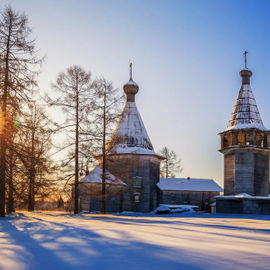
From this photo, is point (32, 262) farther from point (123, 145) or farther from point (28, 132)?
point (123, 145)

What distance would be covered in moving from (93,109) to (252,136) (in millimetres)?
19081

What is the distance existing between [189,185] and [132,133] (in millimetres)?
11893

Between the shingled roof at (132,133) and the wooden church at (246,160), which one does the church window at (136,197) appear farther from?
the wooden church at (246,160)

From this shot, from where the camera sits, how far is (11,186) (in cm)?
1620

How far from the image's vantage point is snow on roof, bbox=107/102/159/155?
37.3 metres

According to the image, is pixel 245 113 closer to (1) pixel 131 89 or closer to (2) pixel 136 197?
(1) pixel 131 89

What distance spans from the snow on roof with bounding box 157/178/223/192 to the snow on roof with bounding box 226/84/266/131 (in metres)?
10.8

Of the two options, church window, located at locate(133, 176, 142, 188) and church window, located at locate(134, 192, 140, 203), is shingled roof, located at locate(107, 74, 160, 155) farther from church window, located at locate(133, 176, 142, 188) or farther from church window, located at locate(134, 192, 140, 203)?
church window, located at locate(134, 192, 140, 203)

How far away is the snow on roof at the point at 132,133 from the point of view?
1470 inches

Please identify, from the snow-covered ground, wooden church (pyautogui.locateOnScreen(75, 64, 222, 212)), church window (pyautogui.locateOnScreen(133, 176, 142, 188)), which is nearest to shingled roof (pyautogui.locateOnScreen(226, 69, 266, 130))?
wooden church (pyautogui.locateOnScreen(75, 64, 222, 212))

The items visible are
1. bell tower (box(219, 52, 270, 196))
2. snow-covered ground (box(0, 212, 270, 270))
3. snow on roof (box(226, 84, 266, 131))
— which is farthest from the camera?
snow on roof (box(226, 84, 266, 131))

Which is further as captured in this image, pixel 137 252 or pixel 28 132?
pixel 28 132

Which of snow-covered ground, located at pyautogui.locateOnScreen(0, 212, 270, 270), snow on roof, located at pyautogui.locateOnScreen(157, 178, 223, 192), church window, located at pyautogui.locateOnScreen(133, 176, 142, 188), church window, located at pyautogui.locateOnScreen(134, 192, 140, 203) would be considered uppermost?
snow-covered ground, located at pyautogui.locateOnScreen(0, 212, 270, 270)

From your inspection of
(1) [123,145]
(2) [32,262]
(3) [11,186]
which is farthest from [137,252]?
(1) [123,145]
